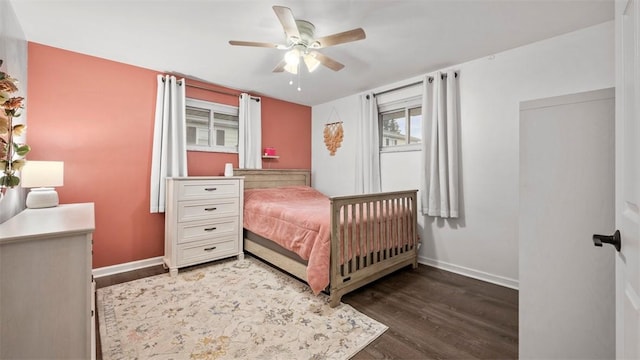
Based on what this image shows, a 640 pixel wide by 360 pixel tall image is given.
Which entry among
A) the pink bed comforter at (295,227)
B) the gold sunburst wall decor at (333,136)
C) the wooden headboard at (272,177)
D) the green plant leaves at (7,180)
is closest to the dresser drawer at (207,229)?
the pink bed comforter at (295,227)

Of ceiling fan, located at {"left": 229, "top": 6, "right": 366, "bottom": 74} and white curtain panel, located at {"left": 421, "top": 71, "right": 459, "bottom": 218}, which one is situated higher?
ceiling fan, located at {"left": 229, "top": 6, "right": 366, "bottom": 74}

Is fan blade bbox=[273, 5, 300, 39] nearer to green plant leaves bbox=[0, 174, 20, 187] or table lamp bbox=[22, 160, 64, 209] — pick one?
green plant leaves bbox=[0, 174, 20, 187]

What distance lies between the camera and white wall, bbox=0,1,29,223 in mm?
1716

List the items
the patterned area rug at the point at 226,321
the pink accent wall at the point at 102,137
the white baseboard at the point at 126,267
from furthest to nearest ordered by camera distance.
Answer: the white baseboard at the point at 126,267 < the pink accent wall at the point at 102,137 < the patterned area rug at the point at 226,321

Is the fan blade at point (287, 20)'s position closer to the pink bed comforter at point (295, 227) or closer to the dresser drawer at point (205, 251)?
the pink bed comforter at point (295, 227)

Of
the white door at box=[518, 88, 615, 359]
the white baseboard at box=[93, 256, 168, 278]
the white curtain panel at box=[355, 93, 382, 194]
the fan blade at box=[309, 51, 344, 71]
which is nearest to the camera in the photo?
the white door at box=[518, 88, 615, 359]

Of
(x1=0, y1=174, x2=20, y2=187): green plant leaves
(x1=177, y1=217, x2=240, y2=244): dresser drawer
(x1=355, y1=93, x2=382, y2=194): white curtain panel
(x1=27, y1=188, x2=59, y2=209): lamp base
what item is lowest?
(x1=177, y1=217, x2=240, y2=244): dresser drawer

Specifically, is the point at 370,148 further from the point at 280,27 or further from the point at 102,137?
the point at 102,137

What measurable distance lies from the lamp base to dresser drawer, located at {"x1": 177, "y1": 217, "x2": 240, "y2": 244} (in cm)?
104

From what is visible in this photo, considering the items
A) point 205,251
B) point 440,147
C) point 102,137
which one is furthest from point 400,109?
point 102,137

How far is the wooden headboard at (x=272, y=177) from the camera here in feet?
12.8

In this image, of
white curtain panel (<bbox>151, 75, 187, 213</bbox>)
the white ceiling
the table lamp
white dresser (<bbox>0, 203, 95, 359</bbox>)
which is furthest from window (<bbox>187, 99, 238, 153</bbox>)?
white dresser (<bbox>0, 203, 95, 359</bbox>)

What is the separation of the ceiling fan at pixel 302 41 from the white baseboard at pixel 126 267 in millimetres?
2700

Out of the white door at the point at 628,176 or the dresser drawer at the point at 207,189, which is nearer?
the white door at the point at 628,176
